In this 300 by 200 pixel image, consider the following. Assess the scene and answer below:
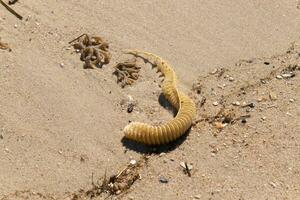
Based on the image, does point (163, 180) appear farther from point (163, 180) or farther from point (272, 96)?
point (272, 96)

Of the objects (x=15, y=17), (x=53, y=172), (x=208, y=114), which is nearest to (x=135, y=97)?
(x=208, y=114)

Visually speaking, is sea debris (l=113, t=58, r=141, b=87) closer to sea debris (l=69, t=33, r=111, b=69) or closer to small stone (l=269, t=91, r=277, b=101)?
sea debris (l=69, t=33, r=111, b=69)

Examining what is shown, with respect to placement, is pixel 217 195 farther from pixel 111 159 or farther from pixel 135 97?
pixel 135 97

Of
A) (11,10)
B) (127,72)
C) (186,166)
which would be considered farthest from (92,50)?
(186,166)

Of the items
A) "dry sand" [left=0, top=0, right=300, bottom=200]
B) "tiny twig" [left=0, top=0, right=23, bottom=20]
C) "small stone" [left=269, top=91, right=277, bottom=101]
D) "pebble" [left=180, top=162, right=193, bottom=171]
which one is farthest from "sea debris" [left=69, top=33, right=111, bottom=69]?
"small stone" [left=269, top=91, right=277, bottom=101]

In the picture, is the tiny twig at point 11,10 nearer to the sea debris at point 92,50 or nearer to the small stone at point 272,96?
the sea debris at point 92,50
